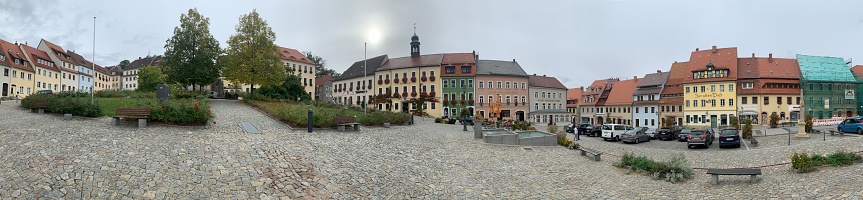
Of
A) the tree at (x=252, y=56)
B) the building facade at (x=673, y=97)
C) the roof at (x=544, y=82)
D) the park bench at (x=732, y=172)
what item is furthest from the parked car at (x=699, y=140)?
the roof at (x=544, y=82)

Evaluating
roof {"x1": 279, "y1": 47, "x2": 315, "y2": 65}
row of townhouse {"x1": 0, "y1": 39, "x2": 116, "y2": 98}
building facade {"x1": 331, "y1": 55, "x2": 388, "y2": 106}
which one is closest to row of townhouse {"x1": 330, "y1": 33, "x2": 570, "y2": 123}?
building facade {"x1": 331, "y1": 55, "x2": 388, "y2": 106}

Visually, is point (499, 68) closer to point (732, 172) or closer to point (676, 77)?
Result: point (676, 77)

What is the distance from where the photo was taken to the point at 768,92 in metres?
53.3

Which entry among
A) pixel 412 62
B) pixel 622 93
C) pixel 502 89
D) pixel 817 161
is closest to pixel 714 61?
pixel 622 93

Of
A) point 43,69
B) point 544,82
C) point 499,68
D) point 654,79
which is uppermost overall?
point 499,68

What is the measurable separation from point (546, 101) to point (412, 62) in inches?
861

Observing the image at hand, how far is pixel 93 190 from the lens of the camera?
8680mm

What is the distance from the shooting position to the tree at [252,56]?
3819 cm

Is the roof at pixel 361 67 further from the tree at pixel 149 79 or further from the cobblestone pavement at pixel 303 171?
the cobblestone pavement at pixel 303 171

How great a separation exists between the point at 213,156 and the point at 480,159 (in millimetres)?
8960

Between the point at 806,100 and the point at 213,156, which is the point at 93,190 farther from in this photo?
the point at 806,100

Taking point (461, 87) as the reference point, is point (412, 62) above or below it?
above

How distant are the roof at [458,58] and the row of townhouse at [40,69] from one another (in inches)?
1764

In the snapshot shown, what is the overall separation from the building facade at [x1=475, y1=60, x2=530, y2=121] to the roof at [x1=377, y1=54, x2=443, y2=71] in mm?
6404
